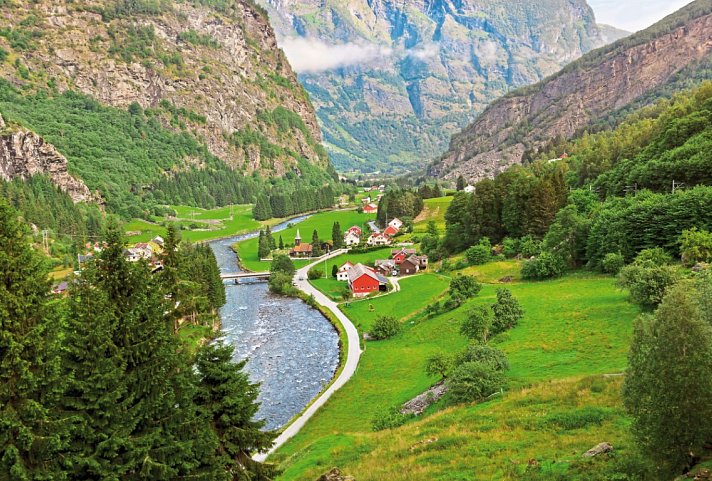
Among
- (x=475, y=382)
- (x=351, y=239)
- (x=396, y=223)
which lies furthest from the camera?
(x=396, y=223)

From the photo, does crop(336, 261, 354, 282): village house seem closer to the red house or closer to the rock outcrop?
the red house

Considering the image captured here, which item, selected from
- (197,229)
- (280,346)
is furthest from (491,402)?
(197,229)

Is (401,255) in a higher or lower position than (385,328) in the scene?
higher

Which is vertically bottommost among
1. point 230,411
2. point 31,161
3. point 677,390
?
point 230,411

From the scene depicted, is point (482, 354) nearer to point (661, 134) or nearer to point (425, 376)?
point (425, 376)

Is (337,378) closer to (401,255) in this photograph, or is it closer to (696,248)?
(696,248)

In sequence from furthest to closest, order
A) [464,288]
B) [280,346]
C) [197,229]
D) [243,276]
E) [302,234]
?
[197,229]
[302,234]
[243,276]
[280,346]
[464,288]

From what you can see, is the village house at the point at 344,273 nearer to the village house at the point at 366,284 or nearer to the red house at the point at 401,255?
the red house at the point at 401,255

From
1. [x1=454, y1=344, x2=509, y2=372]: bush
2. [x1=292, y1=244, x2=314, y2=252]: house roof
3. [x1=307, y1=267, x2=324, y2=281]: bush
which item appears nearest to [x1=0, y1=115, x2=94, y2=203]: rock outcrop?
[x1=292, y1=244, x2=314, y2=252]: house roof
